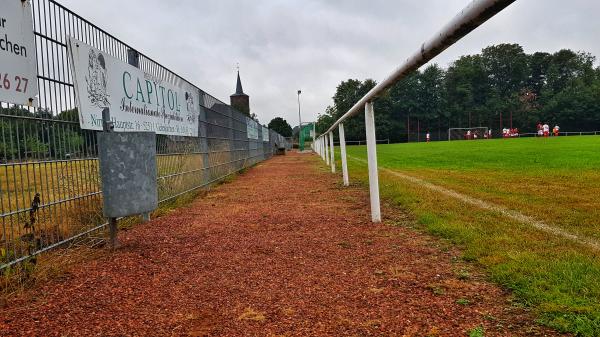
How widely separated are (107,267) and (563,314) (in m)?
3.22

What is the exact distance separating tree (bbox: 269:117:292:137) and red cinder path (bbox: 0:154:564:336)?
114368 millimetres

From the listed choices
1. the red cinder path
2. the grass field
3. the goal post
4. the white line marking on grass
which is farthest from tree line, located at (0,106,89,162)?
the goal post

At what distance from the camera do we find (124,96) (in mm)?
6000

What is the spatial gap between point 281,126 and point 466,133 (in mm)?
55207

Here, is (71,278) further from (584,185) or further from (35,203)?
(584,185)

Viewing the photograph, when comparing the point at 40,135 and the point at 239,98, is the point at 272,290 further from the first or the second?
the point at 239,98

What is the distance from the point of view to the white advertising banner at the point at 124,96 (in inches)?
192

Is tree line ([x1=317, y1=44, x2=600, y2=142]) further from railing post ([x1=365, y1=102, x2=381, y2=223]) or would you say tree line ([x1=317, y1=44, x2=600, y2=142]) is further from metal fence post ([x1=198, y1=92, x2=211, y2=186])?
railing post ([x1=365, y1=102, x2=381, y2=223])

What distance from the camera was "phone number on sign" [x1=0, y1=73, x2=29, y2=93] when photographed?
345 centimetres

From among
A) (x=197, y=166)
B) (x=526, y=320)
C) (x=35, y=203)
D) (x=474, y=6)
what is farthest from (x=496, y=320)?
(x=197, y=166)

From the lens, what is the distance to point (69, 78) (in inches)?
183

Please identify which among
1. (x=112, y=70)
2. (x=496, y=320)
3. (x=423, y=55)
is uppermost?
(x=112, y=70)

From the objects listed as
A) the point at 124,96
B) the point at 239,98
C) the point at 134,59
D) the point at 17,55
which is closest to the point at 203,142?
the point at 134,59

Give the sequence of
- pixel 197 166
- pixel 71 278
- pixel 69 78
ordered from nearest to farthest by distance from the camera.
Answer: pixel 71 278 < pixel 69 78 < pixel 197 166
